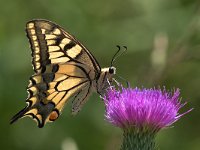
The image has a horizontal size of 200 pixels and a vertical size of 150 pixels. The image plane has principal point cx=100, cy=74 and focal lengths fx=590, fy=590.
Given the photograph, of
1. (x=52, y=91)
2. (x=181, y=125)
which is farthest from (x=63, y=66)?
(x=181, y=125)

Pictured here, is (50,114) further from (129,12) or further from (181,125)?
(129,12)

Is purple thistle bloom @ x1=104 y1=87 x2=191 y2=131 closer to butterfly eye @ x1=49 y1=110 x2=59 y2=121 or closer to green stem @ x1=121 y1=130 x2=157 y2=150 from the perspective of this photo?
green stem @ x1=121 y1=130 x2=157 y2=150

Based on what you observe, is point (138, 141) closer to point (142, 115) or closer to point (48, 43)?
point (142, 115)

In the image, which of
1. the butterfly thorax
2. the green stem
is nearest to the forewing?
the butterfly thorax

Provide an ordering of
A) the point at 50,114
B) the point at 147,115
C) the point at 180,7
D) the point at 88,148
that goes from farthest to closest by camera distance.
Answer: the point at 180,7
the point at 88,148
the point at 50,114
the point at 147,115

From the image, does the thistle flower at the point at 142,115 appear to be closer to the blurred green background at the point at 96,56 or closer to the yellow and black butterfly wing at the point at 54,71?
the yellow and black butterfly wing at the point at 54,71

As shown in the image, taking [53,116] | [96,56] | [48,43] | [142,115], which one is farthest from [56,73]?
[96,56]
